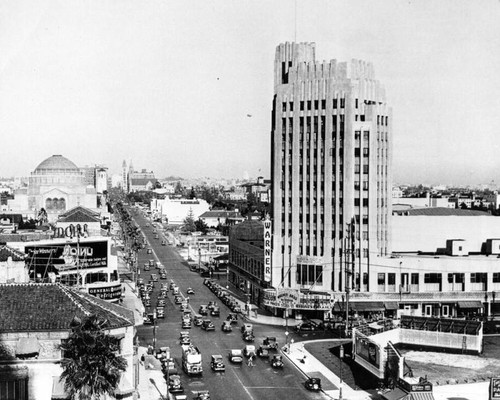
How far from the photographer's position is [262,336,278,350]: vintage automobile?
8631 cm

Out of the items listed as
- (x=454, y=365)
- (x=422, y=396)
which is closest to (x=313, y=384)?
(x=422, y=396)

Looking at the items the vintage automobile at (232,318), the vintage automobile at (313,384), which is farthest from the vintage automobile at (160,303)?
the vintage automobile at (313,384)

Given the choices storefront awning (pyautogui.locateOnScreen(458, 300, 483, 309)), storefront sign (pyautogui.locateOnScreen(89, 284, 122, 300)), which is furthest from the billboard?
storefront awning (pyautogui.locateOnScreen(458, 300, 483, 309))

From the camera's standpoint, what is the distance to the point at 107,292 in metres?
106

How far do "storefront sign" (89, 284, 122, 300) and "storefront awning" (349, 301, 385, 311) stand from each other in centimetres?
3409

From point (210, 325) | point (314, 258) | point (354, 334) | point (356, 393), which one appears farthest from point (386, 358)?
point (314, 258)

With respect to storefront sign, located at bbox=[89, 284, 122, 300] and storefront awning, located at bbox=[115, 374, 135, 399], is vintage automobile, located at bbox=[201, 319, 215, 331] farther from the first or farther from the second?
storefront awning, located at bbox=[115, 374, 135, 399]

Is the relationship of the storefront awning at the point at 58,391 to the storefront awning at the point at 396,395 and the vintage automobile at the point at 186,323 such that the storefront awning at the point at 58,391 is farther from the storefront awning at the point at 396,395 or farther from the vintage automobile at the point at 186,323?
the vintage automobile at the point at 186,323

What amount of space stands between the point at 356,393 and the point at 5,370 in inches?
1287

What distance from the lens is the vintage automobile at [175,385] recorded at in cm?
6700

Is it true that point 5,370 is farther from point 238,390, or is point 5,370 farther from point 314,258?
point 314,258

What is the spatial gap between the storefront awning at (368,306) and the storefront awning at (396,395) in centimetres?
4078

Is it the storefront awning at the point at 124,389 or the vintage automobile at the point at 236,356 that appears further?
the vintage automobile at the point at 236,356

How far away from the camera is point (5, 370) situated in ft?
170
